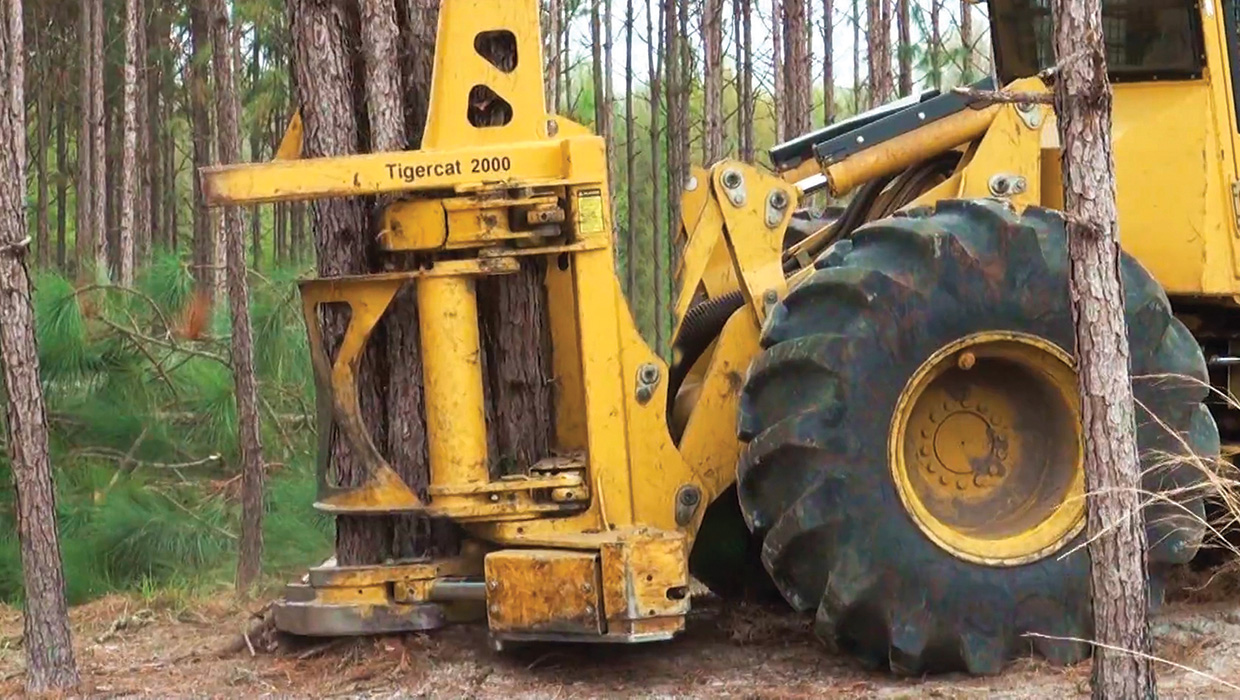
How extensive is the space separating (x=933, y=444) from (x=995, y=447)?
242 mm

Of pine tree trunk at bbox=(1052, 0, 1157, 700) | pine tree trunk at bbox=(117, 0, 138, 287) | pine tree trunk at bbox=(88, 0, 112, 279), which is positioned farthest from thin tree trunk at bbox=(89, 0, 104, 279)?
pine tree trunk at bbox=(1052, 0, 1157, 700)

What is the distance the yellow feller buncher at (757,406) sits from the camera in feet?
18.6

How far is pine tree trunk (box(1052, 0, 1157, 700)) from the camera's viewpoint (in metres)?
4.25

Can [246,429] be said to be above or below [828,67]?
below

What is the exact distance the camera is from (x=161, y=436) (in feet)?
34.6

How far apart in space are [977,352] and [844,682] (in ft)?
4.17

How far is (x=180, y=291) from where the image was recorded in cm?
1072

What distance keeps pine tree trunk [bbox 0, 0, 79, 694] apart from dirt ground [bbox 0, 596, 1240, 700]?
0.18 metres

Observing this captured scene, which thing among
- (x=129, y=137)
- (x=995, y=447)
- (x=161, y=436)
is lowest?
(x=995, y=447)

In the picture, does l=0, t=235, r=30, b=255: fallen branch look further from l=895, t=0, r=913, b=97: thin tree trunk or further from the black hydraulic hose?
l=895, t=0, r=913, b=97: thin tree trunk

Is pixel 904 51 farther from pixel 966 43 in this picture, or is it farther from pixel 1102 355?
pixel 1102 355

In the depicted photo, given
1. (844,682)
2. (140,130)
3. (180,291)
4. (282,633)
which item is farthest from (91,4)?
(844,682)

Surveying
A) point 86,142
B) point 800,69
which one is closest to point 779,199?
point 800,69

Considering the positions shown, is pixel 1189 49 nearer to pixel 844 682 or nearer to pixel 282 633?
pixel 844 682
